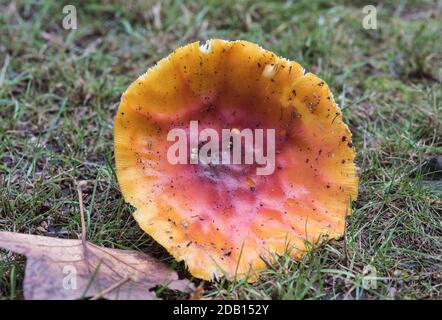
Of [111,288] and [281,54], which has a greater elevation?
[281,54]

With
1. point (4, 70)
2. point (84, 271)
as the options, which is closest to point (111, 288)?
point (84, 271)

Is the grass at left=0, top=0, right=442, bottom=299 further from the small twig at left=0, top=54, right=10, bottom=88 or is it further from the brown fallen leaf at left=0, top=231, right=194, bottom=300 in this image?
the brown fallen leaf at left=0, top=231, right=194, bottom=300

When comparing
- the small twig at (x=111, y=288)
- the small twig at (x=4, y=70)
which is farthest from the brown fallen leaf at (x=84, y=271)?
the small twig at (x=4, y=70)

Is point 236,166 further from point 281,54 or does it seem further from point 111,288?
point 281,54

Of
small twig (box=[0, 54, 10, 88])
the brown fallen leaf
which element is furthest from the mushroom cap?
small twig (box=[0, 54, 10, 88])

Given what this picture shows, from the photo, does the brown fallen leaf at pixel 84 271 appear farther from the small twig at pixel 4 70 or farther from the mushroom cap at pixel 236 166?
the small twig at pixel 4 70

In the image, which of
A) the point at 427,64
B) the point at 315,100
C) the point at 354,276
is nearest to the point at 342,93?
the point at 427,64
